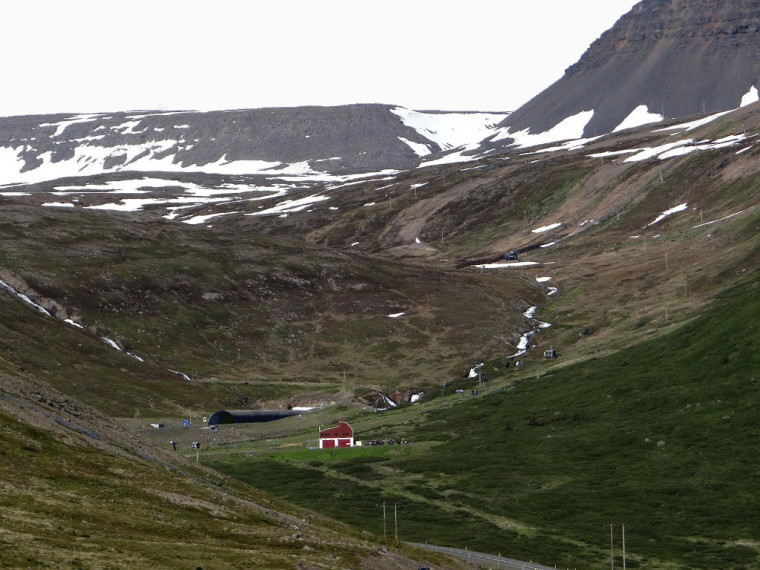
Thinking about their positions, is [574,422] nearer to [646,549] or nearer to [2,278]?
[646,549]

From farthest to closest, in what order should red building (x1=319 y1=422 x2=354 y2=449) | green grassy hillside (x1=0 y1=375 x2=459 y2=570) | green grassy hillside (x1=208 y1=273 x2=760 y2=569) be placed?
red building (x1=319 y1=422 x2=354 y2=449)
green grassy hillside (x1=208 y1=273 x2=760 y2=569)
green grassy hillside (x1=0 y1=375 x2=459 y2=570)

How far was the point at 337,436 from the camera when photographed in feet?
446

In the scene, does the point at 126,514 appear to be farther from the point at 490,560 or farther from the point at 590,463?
the point at 590,463

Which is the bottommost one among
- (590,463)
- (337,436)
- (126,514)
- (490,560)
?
(590,463)

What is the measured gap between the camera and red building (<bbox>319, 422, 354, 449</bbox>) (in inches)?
5340

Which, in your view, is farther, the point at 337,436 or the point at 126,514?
the point at 337,436

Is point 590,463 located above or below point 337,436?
below

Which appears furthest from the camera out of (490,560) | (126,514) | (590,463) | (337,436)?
(337,436)

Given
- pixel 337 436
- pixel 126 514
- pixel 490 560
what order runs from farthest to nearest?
pixel 337 436, pixel 490 560, pixel 126 514

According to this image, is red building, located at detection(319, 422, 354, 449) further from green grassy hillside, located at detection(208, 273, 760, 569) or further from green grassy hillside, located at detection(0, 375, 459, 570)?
green grassy hillside, located at detection(0, 375, 459, 570)

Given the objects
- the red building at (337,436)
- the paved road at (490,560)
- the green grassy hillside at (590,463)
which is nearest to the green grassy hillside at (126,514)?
the paved road at (490,560)

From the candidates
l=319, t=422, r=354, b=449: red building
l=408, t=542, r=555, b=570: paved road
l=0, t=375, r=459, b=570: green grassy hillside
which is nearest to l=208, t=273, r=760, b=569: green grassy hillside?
l=408, t=542, r=555, b=570: paved road

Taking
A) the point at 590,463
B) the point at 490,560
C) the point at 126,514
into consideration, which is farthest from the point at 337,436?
A: the point at 126,514

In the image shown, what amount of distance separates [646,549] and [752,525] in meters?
10.2
